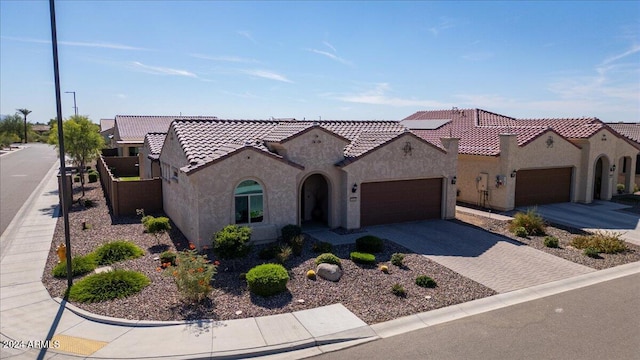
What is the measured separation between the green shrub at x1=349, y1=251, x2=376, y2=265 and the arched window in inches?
158

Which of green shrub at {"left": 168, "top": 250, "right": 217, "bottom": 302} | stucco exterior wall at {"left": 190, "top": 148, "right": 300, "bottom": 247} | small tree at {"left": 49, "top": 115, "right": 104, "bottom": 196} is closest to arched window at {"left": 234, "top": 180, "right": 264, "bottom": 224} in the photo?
stucco exterior wall at {"left": 190, "top": 148, "right": 300, "bottom": 247}

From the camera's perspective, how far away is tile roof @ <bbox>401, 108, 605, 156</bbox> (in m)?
24.6

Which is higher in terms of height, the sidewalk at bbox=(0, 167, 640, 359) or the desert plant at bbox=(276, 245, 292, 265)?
the desert plant at bbox=(276, 245, 292, 265)

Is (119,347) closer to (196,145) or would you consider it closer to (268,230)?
(268,230)

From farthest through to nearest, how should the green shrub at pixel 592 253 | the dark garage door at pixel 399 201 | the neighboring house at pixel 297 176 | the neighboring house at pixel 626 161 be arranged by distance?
the neighboring house at pixel 626 161, the dark garage door at pixel 399 201, the green shrub at pixel 592 253, the neighboring house at pixel 297 176

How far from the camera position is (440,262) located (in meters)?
15.2

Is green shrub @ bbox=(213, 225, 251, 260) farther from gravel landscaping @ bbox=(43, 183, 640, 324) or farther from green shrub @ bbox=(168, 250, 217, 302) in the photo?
green shrub @ bbox=(168, 250, 217, 302)

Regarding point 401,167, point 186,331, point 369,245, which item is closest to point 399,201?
point 401,167

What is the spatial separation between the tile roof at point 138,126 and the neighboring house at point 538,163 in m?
29.8

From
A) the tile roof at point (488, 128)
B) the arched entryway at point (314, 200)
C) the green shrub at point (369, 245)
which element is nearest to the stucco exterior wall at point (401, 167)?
the arched entryway at point (314, 200)

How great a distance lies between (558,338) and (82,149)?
95.2ft

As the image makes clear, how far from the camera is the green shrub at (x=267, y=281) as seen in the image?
1193 centimetres

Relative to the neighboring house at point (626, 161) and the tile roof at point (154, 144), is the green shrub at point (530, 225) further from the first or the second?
the tile roof at point (154, 144)

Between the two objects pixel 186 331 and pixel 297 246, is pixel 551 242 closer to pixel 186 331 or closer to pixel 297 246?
pixel 297 246
